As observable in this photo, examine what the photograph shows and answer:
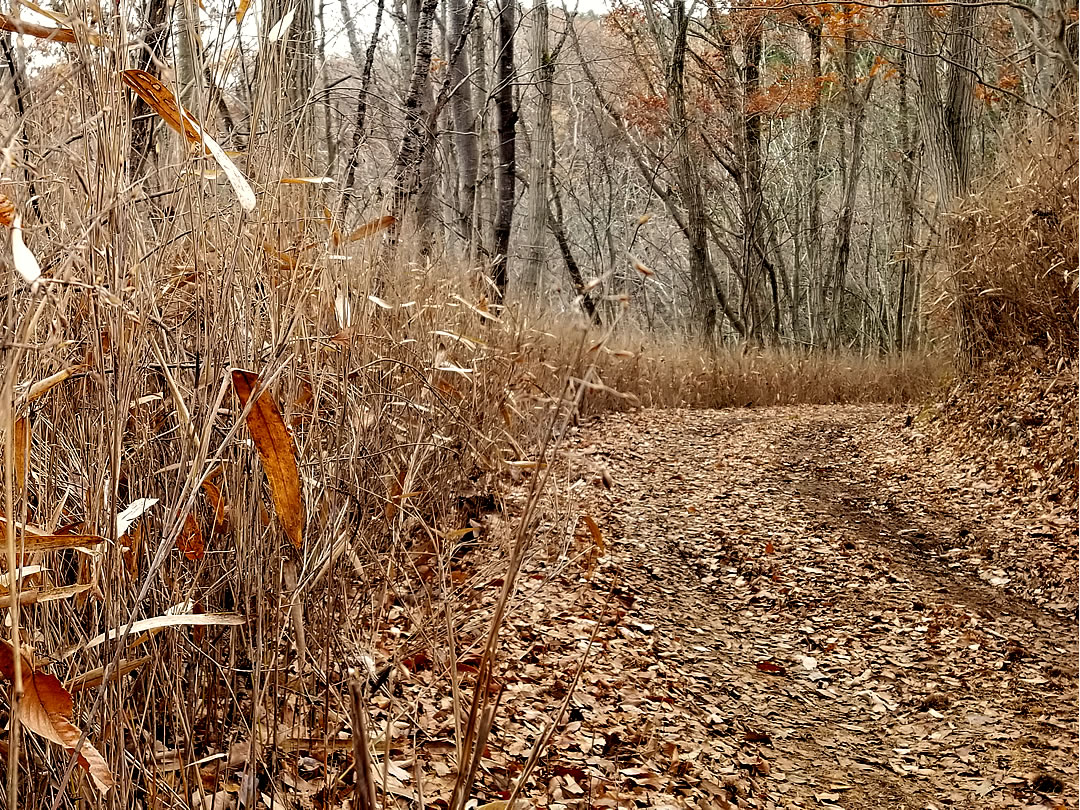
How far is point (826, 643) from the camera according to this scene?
3303mm

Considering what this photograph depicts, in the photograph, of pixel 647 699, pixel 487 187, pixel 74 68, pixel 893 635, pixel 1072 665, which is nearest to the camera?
pixel 74 68

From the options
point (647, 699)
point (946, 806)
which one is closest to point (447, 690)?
point (647, 699)

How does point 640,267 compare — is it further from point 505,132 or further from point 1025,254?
point 505,132

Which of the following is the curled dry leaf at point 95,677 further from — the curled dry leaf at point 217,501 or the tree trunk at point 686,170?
the tree trunk at point 686,170

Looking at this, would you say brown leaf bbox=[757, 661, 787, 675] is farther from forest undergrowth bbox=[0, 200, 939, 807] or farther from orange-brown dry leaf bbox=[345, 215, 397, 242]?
orange-brown dry leaf bbox=[345, 215, 397, 242]

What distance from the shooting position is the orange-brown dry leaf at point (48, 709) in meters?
1.05

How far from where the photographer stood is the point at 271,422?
1.35 m

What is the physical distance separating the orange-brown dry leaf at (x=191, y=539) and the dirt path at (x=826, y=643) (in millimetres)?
1004

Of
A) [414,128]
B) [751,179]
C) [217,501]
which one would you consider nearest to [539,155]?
[414,128]

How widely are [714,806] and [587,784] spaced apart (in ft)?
1.10

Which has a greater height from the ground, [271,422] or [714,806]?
[271,422]

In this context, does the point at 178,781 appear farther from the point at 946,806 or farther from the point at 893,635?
the point at 893,635

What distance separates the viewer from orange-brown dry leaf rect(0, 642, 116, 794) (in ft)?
3.45

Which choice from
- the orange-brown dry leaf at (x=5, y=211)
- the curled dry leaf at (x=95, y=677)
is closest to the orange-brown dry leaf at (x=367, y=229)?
the orange-brown dry leaf at (x=5, y=211)
